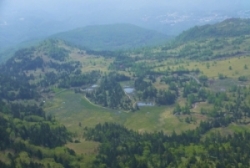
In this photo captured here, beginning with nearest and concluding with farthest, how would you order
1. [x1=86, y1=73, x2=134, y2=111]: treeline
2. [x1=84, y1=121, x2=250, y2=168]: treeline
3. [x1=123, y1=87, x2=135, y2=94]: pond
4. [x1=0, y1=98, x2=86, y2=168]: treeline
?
[x1=0, y1=98, x2=86, y2=168]: treeline → [x1=84, y1=121, x2=250, y2=168]: treeline → [x1=86, y1=73, x2=134, y2=111]: treeline → [x1=123, y1=87, x2=135, y2=94]: pond

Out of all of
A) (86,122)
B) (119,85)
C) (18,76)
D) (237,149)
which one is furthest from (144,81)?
(237,149)

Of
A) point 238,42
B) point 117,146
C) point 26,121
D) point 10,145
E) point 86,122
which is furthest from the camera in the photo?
point 238,42

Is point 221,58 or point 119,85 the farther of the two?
point 221,58

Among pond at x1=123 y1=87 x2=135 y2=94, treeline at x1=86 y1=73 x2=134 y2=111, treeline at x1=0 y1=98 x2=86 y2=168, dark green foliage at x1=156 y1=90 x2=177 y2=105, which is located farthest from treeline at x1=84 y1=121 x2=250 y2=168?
pond at x1=123 y1=87 x2=135 y2=94

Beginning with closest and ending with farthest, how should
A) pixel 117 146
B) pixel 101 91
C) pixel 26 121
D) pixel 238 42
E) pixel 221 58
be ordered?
pixel 117 146, pixel 26 121, pixel 101 91, pixel 221 58, pixel 238 42

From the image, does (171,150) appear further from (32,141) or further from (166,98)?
(166,98)

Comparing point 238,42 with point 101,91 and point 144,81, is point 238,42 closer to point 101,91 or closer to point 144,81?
point 144,81

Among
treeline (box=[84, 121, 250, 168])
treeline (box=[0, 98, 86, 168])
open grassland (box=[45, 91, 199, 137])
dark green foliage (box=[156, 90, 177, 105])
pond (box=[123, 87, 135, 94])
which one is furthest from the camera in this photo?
pond (box=[123, 87, 135, 94])

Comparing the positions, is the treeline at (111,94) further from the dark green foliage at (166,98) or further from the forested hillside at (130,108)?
the dark green foliage at (166,98)

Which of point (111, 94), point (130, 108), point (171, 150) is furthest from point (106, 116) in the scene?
point (171, 150)

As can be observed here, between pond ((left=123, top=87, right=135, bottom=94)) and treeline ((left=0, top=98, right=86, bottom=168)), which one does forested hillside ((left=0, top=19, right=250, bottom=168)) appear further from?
pond ((left=123, top=87, right=135, bottom=94))

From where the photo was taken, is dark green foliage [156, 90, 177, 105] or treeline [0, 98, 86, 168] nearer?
treeline [0, 98, 86, 168]
